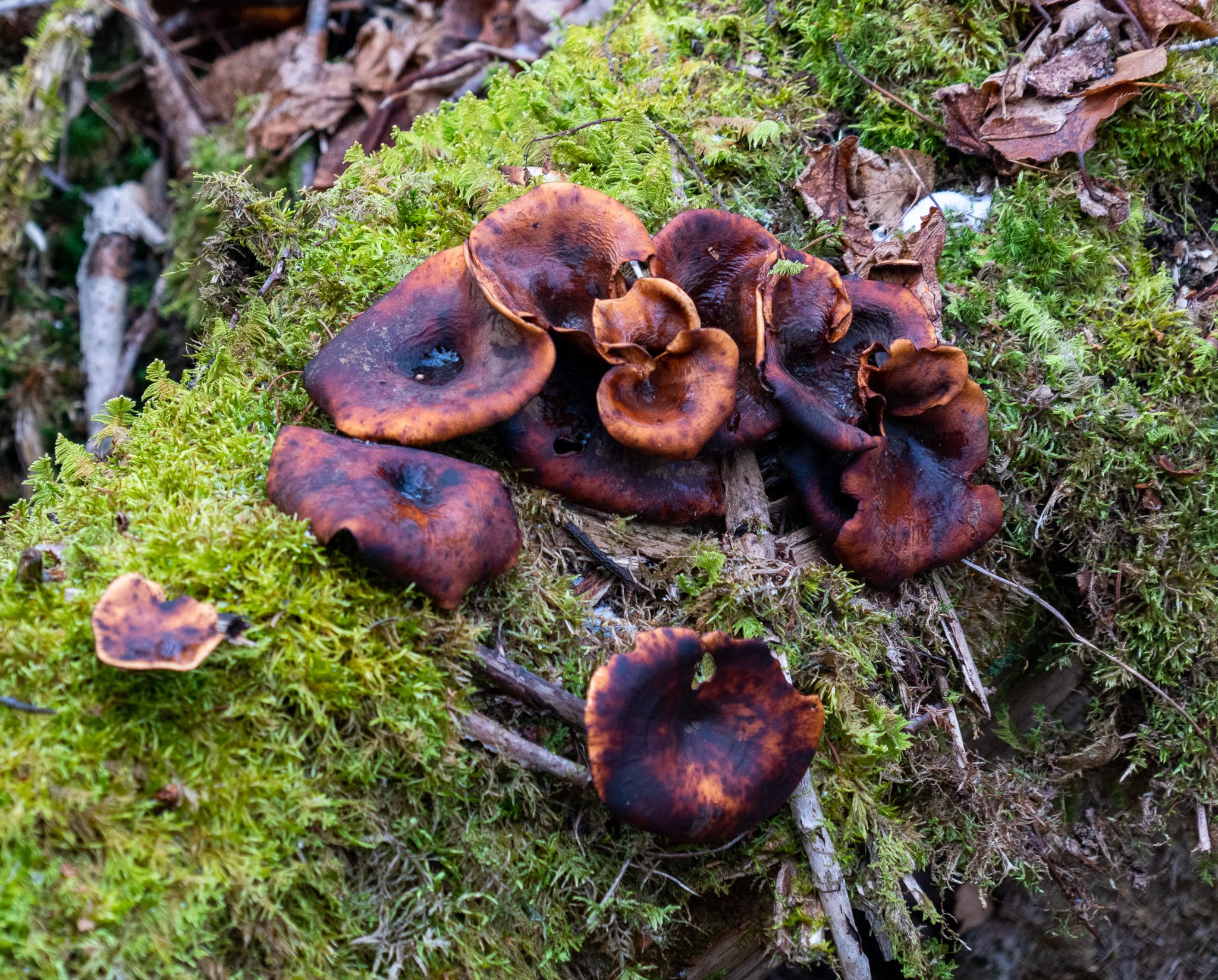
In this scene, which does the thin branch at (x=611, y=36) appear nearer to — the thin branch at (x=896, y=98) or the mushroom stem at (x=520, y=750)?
the thin branch at (x=896, y=98)

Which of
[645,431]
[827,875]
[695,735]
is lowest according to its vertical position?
[827,875]

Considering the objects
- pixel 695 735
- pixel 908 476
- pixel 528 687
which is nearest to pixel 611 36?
pixel 908 476

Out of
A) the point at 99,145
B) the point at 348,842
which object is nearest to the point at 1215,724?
the point at 348,842

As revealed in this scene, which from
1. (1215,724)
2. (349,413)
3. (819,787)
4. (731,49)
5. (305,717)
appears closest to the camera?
(305,717)

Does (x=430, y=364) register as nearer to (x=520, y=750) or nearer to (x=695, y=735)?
(x=520, y=750)

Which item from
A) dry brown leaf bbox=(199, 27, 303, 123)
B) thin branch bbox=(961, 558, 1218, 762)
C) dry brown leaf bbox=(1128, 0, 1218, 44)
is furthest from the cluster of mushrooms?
dry brown leaf bbox=(199, 27, 303, 123)

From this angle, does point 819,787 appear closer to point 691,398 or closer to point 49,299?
point 691,398

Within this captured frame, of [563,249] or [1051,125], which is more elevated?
[563,249]
